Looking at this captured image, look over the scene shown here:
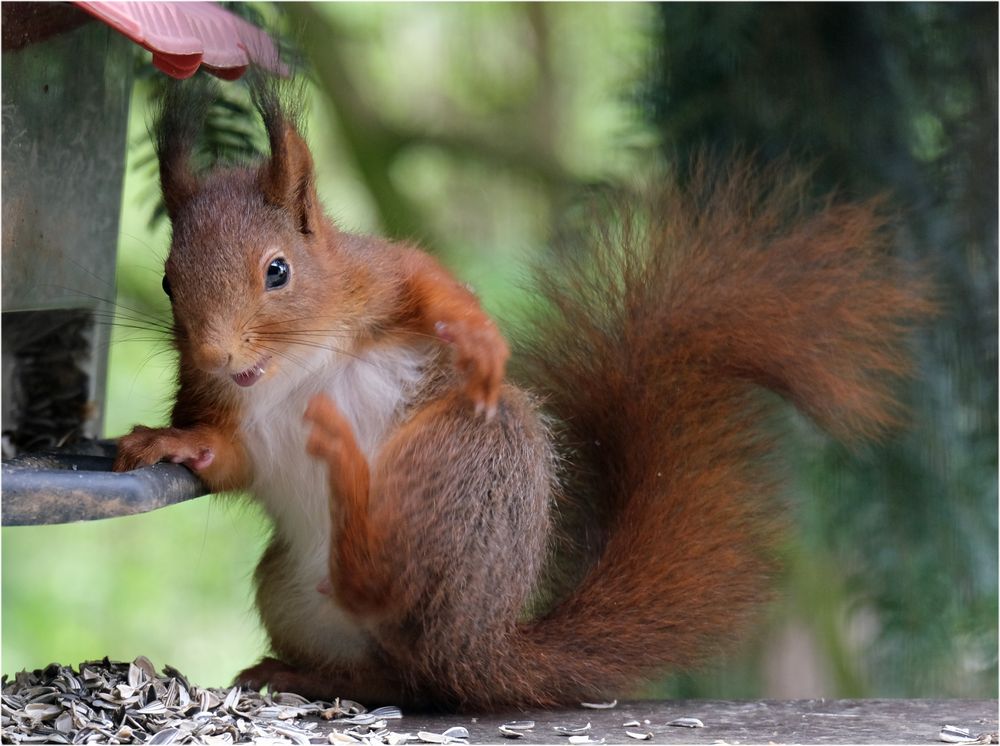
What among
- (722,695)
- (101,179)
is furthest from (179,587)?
(101,179)

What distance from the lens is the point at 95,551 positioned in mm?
3238

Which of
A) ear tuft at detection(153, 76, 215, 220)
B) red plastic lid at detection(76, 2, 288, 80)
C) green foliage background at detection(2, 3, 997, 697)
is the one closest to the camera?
red plastic lid at detection(76, 2, 288, 80)

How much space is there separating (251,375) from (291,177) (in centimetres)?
22

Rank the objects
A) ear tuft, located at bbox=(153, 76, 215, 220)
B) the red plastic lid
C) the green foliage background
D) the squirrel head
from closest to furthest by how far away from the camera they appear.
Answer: the red plastic lid < the squirrel head < ear tuft, located at bbox=(153, 76, 215, 220) < the green foliage background

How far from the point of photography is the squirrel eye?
1.34 m

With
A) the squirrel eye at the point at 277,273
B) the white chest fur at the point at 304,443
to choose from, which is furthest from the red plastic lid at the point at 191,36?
the white chest fur at the point at 304,443

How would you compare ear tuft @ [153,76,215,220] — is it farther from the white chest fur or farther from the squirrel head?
the white chest fur

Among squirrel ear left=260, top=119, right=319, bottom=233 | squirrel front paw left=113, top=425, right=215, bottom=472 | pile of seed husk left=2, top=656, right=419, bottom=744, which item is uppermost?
squirrel ear left=260, top=119, right=319, bottom=233

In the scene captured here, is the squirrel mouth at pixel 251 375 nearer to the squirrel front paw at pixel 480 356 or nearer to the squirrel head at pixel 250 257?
the squirrel head at pixel 250 257

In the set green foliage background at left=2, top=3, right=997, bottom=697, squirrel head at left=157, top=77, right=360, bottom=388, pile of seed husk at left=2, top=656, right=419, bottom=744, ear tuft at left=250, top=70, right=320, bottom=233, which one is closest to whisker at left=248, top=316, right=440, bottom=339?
squirrel head at left=157, top=77, right=360, bottom=388

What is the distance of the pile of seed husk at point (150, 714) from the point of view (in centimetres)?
122

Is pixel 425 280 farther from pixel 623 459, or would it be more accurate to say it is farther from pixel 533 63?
pixel 533 63

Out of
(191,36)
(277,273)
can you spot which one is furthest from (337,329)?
(191,36)

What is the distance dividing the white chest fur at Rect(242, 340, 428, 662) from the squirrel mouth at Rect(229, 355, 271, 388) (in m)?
0.08
